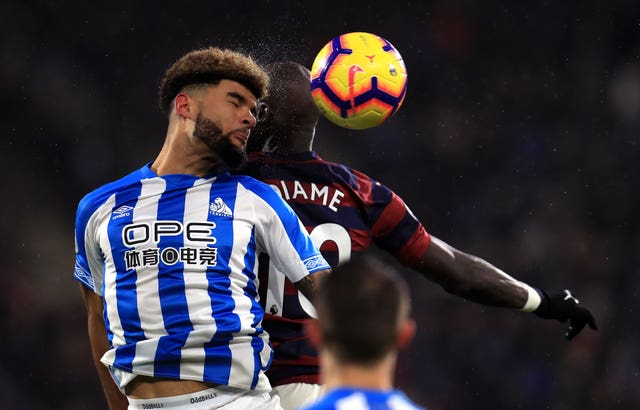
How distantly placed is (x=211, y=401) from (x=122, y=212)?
751mm

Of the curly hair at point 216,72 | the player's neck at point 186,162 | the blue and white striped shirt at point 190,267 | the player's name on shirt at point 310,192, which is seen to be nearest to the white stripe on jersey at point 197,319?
the blue and white striped shirt at point 190,267

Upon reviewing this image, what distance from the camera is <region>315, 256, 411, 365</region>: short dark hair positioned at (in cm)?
194

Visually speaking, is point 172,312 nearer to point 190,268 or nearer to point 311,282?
point 190,268

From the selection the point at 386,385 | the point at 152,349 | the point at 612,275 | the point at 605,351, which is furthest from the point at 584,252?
the point at 386,385

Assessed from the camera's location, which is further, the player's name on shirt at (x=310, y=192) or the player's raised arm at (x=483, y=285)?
the player's raised arm at (x=483, y=285)

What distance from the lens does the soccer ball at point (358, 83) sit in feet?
13.0

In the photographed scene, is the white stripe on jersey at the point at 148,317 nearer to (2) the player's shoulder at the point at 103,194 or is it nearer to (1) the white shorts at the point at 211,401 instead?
(1) the white shorts at the point at 211,401

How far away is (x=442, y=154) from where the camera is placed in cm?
881

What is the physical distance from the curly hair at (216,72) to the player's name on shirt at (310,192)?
1.21 feet

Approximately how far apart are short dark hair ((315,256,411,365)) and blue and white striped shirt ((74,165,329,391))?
4.27ft

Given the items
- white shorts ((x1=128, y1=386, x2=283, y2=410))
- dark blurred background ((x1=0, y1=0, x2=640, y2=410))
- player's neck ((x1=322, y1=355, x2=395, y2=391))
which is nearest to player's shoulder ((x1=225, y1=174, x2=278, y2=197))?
white shorts ((x1=128, y1=386, x2=283, y2=410))

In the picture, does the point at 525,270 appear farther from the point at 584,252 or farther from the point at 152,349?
the point at 152,349

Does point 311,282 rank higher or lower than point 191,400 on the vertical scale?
higher

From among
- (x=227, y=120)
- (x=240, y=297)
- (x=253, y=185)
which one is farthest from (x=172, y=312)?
(x=227, y=120)
